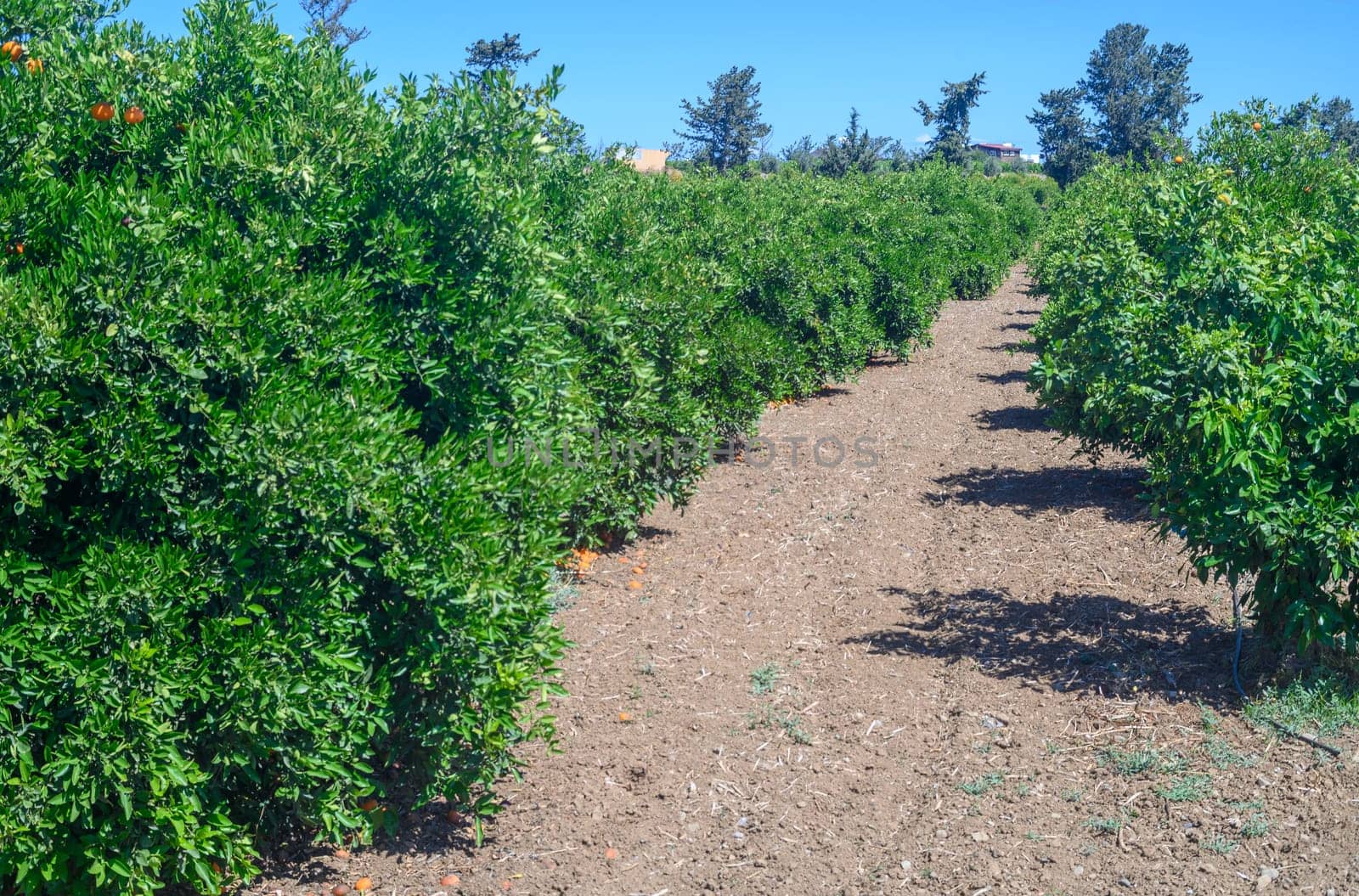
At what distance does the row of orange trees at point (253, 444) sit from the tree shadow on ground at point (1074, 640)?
261 cm

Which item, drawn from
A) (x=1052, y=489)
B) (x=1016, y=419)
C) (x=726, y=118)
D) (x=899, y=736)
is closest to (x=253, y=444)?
(x=899, y=736)

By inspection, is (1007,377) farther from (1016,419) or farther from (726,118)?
(726,118)

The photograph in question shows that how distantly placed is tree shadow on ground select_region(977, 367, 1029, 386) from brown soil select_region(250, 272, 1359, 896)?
21.3ft

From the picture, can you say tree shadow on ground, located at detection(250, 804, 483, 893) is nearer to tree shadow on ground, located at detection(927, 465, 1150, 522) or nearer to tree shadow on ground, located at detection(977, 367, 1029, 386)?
tree shadow on ground, located at detection(927, 465, 1150, 522)

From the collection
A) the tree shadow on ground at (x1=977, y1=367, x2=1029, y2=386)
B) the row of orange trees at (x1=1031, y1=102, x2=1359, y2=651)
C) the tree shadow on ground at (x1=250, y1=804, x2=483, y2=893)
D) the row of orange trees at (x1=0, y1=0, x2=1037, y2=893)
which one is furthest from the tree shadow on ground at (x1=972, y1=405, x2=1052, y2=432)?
the tree shadow on ground at (x1=250, y1=804, x2=483, y2=893)

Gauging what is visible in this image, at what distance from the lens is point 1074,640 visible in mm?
5738

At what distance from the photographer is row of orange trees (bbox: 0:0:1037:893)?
3016 millimetres

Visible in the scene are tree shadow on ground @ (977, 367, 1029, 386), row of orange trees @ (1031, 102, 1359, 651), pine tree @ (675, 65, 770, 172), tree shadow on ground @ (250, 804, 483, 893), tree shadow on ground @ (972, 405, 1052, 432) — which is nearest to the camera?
tree shadow on ground @ (250, 804, 483, 893)

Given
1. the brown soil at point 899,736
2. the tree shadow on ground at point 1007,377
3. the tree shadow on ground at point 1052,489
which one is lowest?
the brown soil at point 899,736

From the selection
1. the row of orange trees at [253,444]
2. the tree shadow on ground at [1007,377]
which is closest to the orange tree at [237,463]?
the row of orange trees at [253,444]

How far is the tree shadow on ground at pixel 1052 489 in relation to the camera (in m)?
8.44

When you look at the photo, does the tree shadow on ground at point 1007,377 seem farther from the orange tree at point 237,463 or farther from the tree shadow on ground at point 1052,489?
the orange tree at point 237,463

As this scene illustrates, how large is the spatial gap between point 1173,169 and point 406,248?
9.20 meters

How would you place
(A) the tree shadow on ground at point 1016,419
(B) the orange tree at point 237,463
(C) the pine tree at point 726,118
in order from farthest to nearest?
(C) the pine tree at point 726,118
(A) the tree shadow on ground at point 1016,419
(B) the orange tree at point 237,463
